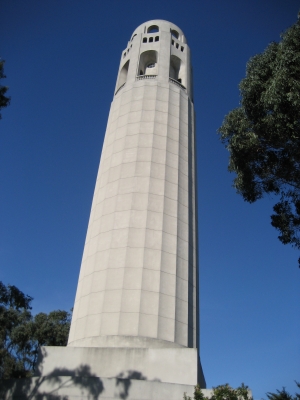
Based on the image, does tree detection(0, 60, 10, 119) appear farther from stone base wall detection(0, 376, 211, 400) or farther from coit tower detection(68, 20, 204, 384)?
stone base wall detection(0, 376, 211, 400)

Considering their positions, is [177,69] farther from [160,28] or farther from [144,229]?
[144,229]

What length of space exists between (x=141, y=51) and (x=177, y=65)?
3.30 m

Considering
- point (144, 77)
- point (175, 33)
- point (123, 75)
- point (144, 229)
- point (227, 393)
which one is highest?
point (175, 33)

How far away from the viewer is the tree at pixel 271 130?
1538 centimetres

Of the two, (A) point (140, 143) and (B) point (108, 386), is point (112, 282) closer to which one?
(B) point (108, 386)

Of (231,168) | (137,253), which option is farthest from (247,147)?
(137,253)

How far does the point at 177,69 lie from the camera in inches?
1310

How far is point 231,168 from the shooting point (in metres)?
19.0

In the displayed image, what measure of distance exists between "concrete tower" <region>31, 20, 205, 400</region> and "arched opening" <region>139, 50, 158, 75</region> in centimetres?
169

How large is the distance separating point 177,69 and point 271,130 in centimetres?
1890

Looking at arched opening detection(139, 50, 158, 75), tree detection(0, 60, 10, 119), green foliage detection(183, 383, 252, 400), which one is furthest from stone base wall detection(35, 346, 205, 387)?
arched opening detection(139, 50, 158, 75)

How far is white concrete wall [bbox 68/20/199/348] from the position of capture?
19.0 metres

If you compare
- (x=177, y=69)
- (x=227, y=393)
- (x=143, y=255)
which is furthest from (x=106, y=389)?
(x=177, y=69)

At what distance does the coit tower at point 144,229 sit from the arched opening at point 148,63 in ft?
4.43
